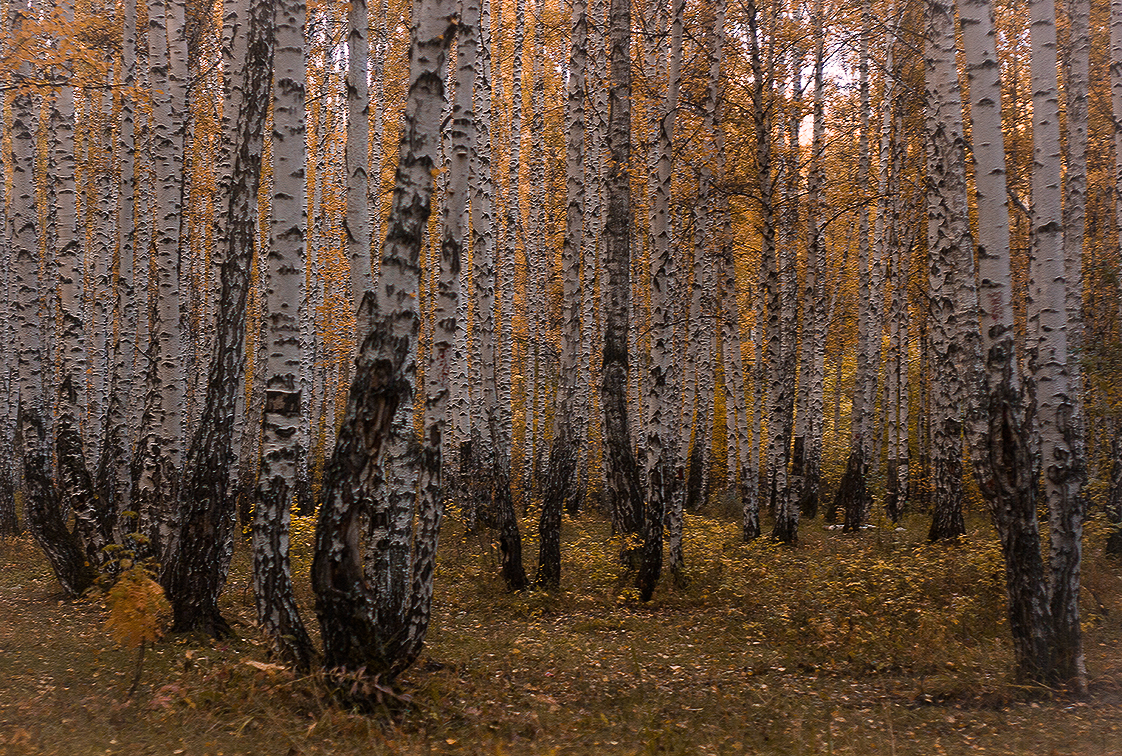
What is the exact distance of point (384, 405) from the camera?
5738 mm

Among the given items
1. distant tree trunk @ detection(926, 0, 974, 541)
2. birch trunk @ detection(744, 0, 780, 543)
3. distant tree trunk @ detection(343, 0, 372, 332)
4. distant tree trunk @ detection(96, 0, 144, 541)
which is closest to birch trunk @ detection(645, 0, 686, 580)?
distant tree trunk @ detection(926, 0, 974, 541)

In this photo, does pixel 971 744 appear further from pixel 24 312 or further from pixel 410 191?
pixel 24 312

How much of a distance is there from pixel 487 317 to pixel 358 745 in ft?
23.7

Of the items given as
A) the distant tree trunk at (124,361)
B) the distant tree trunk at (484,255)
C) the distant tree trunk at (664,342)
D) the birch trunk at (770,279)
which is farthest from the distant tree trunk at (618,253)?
the distant tree trunk at (124,361)

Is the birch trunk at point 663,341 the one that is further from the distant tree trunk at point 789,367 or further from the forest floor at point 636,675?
the distant tree trunk at point 789,367

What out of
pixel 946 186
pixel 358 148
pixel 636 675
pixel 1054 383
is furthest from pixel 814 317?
pixel 636 675

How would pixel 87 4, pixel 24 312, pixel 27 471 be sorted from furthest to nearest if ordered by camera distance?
pixel 87 4 → pixel 24 312 → pixel 27 471

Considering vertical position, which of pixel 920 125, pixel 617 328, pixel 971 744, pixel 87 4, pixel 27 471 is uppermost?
pixel 87 4

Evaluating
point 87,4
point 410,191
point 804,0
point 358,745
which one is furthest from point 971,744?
point 87,4

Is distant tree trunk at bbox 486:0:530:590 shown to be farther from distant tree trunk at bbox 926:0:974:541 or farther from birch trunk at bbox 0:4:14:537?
birch trunk at bbox 0:4:14:537

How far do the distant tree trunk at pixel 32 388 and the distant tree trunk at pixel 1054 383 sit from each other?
11446mm

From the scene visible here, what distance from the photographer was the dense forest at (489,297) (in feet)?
20.6

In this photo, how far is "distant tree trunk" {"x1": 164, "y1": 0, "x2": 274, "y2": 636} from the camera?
7594 mm

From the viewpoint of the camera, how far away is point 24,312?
11.1 meters
